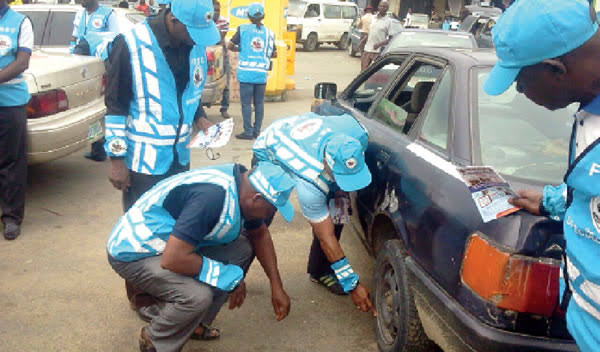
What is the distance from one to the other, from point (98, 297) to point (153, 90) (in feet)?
4.34

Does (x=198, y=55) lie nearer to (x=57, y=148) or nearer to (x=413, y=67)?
(x=413, y=67)

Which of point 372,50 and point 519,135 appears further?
point 372,50

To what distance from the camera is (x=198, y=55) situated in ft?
10.9

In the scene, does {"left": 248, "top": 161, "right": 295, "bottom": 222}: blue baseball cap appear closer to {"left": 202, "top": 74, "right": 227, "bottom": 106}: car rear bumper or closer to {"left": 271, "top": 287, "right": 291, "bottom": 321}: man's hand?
{"left": 271, "top": 287, "right": 291, "bottom": 321}: man's hand

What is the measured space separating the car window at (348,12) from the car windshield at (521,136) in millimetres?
19068

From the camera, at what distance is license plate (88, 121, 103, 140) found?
196 inches

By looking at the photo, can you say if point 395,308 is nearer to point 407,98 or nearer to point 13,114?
point 407,98

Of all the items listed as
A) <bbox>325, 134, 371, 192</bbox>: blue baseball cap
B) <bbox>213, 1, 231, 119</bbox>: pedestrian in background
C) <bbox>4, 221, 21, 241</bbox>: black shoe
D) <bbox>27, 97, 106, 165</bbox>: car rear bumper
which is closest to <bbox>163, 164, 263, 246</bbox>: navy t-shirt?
<bbox>325, 134, 371, 192</bbox>: blue baseball cap

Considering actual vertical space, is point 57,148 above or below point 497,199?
below

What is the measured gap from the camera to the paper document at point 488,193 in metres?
2.02

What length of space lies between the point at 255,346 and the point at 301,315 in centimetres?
43

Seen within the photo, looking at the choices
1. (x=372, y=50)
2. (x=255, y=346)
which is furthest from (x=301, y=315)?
(x=372, y=50)

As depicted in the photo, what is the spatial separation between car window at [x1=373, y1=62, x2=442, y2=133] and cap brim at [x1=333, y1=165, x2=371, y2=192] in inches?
19.6

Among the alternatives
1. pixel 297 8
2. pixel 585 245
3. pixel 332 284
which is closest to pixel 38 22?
pixel 332 284
